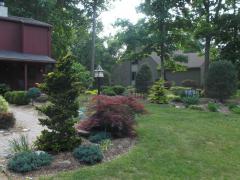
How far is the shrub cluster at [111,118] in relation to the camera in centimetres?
953

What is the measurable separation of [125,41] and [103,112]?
17370 mm

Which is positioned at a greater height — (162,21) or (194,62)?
(162,21)

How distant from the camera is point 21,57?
77.2 feet

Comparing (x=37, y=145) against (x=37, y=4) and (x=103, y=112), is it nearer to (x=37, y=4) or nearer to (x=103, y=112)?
(x=103, y=112)

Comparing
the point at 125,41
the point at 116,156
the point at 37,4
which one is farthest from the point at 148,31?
the point at 116,156

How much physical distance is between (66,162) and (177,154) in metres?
2.61

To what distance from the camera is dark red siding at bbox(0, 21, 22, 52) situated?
2455 cm

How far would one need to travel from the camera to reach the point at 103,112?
9.67 m

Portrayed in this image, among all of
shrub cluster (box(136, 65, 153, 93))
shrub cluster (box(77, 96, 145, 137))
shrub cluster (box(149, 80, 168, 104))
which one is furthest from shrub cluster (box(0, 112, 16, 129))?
shrub cluster (box(136, 65, 153, 93))

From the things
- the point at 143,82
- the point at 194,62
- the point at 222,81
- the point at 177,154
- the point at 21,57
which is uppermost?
the point at 194,62

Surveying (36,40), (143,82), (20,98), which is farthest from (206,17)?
(20,98)

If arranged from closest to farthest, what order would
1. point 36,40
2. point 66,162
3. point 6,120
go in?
point 66,162, point 6,120, point 36,40

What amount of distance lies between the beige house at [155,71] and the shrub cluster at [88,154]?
3665 centimetres

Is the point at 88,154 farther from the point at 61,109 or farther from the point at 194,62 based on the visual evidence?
the point at 194,62
